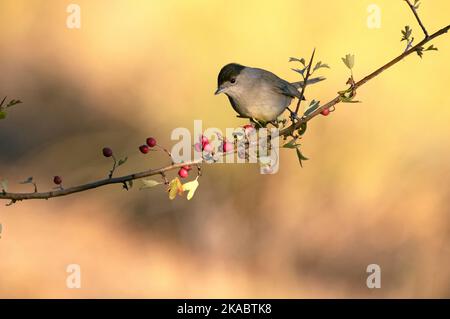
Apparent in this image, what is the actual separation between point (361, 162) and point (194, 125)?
168 centimetres

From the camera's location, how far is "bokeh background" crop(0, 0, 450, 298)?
6777 mm

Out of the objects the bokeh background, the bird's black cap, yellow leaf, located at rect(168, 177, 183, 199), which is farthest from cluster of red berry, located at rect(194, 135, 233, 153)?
the bokeh background

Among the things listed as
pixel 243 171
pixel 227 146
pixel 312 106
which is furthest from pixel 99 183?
pixel 243 171

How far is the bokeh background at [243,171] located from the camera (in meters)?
6.78

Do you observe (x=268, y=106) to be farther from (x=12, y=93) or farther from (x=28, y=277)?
(x=12, y=93)

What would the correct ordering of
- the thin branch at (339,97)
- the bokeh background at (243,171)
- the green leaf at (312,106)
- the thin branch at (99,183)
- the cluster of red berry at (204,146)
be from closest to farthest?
the thin branch at (99,183)
the thin branch at (339,97)
the green leaf at (312,106)
the cluster of red berry at (204,146)
the bokeh background at (243,171)

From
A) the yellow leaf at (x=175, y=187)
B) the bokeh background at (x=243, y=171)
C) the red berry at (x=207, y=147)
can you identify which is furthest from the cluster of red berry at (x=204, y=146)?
the bokeh background at (x=243, y=171)

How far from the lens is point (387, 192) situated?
6961 millimetres

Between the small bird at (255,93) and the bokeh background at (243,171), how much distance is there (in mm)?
2084

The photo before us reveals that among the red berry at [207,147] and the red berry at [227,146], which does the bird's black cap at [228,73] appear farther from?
the red berry at [227,146]

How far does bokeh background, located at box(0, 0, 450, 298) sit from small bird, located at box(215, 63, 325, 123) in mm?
2084

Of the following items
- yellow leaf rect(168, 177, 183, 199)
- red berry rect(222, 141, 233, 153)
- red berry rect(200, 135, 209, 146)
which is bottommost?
yellow leaf rect(168, 177, 183, 199)

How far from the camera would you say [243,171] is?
6.99 meters

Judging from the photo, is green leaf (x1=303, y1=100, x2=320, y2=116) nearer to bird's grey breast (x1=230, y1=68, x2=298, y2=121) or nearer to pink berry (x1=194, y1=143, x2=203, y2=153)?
pink berry (x1=194, y1=143, x2=203, y2=153)
